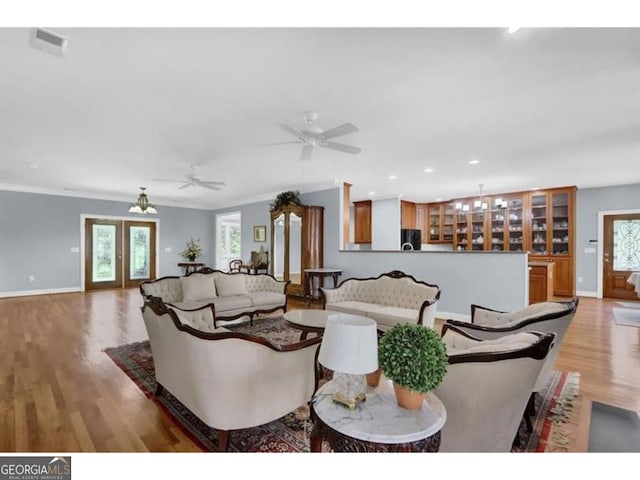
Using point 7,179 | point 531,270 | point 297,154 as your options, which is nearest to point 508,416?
point 297,154

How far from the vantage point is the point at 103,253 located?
818 centimetres

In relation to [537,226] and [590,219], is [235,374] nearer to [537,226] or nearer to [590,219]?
[537,226]

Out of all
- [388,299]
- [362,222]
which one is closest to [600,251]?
[362,222]

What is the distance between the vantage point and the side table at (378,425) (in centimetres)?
114

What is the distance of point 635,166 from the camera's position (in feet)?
16.7

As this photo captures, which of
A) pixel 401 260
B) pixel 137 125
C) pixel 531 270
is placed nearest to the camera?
pixel 137 125

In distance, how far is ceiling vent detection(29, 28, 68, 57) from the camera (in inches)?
74.2

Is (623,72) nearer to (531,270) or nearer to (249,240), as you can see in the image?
(531,270)

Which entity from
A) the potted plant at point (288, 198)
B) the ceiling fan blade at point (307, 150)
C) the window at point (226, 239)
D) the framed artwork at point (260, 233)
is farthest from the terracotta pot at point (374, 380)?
the window at point (226, 239)

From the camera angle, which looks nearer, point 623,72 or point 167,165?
point 623,72

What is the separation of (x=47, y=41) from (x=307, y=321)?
3016 mm

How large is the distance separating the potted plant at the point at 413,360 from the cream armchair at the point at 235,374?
771 millimetres
